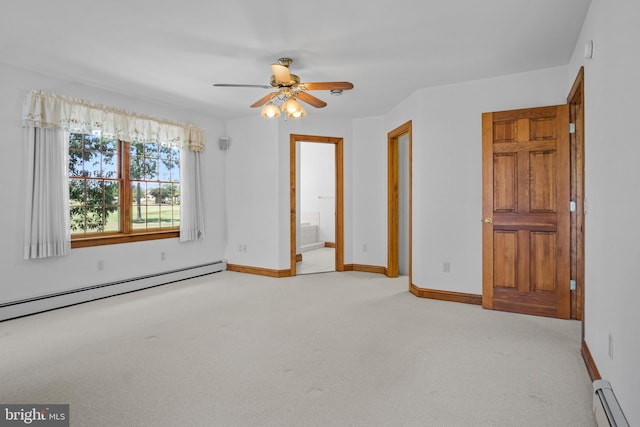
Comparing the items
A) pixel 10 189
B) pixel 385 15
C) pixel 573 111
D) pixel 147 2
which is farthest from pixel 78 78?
pixel 573 111

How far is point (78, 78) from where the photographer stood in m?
3.91

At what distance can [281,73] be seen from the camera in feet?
10.1

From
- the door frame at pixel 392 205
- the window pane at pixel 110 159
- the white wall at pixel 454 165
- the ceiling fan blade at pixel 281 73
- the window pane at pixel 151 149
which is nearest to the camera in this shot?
the ceiling fan blade at pixel 281 73

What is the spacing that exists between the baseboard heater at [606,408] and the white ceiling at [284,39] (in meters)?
2.46

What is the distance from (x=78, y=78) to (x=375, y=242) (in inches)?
176

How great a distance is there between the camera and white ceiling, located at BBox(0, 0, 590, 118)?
254 cm

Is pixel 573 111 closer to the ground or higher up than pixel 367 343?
higher up

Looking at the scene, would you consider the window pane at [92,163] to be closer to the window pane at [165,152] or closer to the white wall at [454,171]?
the window pane at [165,152]

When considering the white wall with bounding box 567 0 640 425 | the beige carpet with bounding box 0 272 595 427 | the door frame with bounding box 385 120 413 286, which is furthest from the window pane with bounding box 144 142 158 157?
the white wall with bounding box 567 0 640 425

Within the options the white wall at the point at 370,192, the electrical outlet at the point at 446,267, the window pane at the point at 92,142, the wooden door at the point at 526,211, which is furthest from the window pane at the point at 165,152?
the wooden door at the point at 526,211

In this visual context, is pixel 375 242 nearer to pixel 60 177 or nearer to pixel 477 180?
pixel 477 180

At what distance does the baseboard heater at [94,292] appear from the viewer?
3.57 meters

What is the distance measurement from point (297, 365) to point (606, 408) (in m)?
1.73

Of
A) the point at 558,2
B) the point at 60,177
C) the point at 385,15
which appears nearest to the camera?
the point at 558,2
